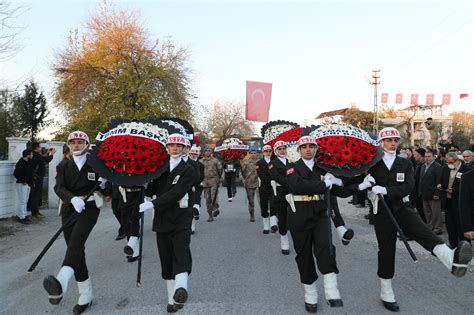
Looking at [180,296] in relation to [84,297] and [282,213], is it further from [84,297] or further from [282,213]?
[282,213]

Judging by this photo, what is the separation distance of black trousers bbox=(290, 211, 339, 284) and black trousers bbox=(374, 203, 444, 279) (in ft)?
2.03

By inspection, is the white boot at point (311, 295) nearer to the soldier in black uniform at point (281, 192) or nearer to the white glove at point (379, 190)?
the white glove at point (379, 190)

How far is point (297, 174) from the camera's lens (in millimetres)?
4801

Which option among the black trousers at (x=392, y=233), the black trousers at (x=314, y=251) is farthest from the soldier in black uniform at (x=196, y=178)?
the black trousers at (x=392, y=233)

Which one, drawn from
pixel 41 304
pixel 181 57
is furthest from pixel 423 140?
pixel 41 304

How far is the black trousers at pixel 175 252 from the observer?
4449 millimetres

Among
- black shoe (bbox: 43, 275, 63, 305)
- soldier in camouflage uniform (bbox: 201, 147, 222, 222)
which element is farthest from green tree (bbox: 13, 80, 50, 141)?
black shoe (bbox: 43, 275, 63, 305)

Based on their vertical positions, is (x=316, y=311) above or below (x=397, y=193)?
below

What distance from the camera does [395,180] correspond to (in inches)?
187

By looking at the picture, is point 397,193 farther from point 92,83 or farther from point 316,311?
point 92,83

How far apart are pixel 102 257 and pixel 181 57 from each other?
62.0 feet

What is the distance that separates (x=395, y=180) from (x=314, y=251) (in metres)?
1.39

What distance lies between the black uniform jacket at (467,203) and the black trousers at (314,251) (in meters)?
1.59

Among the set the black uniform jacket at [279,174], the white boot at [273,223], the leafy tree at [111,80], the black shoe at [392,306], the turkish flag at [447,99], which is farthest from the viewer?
the turkish flag at [447,99]
